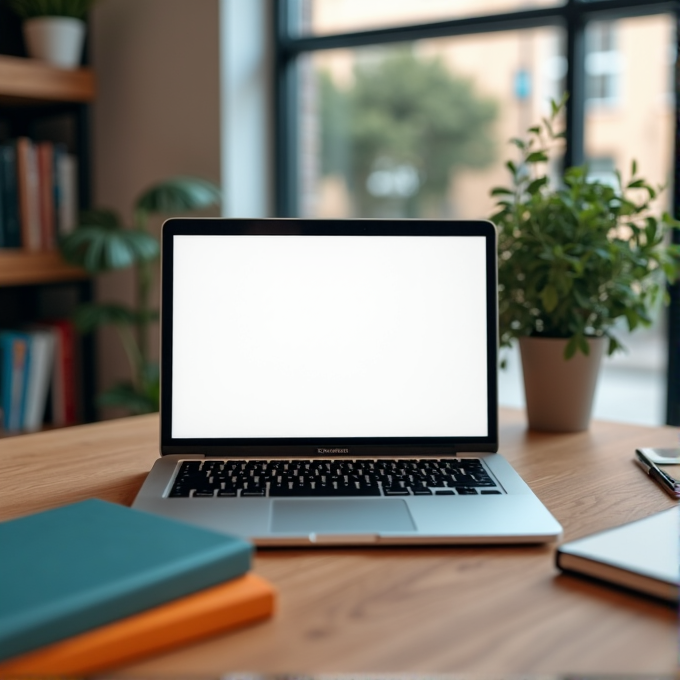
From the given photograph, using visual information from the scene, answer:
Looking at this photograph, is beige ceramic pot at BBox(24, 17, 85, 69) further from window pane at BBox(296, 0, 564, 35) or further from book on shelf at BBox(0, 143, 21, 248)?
window pane at BBox(296, 0, 564, 35)

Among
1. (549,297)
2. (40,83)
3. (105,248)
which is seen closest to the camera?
(549,297)

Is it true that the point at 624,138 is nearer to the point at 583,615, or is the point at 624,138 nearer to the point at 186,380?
the point at 186,380

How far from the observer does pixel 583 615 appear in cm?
62

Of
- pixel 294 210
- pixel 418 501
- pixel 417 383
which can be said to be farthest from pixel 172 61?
pixel 418 501

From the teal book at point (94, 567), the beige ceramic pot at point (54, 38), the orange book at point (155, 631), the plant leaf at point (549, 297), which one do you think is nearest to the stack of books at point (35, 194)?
the beige ceramic pot at point (54, 38)

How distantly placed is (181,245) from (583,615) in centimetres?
60

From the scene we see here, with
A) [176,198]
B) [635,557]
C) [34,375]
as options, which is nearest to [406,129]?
[176,198]

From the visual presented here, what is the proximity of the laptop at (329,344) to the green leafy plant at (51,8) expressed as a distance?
1667 mm

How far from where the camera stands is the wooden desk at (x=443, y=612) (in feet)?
1.79

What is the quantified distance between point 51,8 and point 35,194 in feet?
1.69

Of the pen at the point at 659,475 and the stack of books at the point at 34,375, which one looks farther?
the stack of books at the point at 34,375

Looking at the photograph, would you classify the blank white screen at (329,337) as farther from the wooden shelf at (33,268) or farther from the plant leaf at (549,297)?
the wooden shelf at (33,268)

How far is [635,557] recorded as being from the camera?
2.19ft

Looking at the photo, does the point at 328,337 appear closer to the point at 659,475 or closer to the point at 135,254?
the point at 659,475
